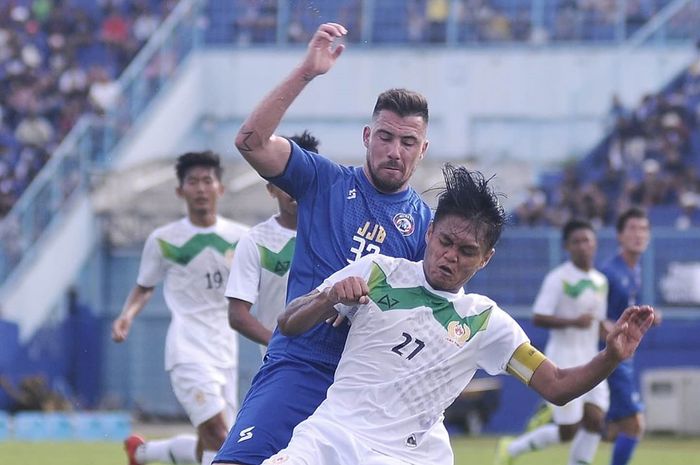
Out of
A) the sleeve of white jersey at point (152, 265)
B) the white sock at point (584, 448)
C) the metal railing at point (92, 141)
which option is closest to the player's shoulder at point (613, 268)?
the white sock at point (584, 448)

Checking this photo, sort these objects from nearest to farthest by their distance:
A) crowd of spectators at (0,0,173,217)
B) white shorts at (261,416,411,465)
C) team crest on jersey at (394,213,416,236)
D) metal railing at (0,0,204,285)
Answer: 1. white shorts at (261,416,411,465)
2. team crest on jersey at (394,213,416,236)
3. metal railing at (0,0,204,285)
4. crowd of spectators at (0,0,173,217)

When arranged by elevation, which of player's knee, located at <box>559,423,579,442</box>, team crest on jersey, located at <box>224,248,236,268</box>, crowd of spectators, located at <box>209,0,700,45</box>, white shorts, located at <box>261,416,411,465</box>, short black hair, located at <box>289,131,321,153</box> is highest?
crowd of spectators, located at <box>209,0,700,45</box>

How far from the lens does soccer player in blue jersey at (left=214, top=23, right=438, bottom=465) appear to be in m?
6.47

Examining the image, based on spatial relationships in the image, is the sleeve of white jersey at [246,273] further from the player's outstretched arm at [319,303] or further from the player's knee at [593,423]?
the player's knee at [593,423]

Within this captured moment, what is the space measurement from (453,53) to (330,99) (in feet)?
9.08

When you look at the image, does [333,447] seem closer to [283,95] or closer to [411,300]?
[411,300]

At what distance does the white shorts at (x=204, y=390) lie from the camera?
10.9 meters

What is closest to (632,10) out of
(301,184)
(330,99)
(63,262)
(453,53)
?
(453,53)

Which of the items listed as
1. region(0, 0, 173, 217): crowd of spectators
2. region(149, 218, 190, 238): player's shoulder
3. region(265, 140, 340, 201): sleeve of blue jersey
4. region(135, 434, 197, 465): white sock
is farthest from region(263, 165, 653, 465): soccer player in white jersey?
region(0, 0, 173, 217): crowd of spectators

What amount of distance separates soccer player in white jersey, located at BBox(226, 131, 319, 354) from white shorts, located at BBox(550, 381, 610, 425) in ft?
16.1

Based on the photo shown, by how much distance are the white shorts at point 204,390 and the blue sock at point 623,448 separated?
3905 mm

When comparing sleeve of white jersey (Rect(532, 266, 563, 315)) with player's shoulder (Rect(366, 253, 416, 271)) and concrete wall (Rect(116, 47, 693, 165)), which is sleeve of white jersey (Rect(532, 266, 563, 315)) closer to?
player's shoulder (Rect(366, 253, 416, 271))

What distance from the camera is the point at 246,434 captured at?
21.1 ft

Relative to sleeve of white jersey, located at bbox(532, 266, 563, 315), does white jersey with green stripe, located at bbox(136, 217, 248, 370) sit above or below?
above
